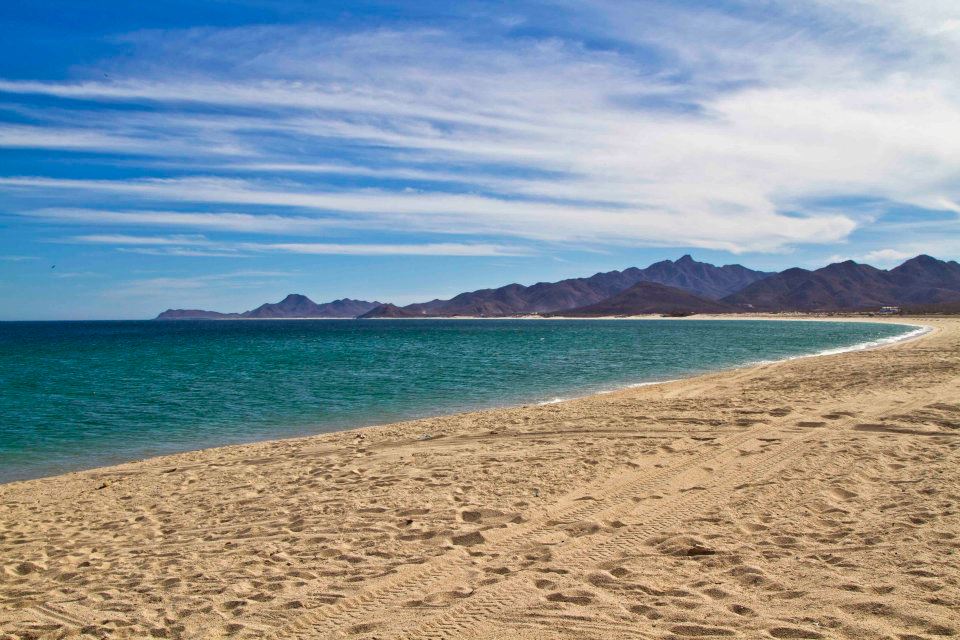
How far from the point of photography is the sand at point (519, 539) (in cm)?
468

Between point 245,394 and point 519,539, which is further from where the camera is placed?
point 245,394

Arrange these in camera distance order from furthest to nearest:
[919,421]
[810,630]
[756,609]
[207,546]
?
[919,421], [207,546], [756,609], [810,630]

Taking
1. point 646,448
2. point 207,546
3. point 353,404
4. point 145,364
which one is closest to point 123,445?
point 353,404

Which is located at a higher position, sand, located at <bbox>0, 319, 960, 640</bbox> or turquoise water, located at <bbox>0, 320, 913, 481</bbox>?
sand, located at <bbox>0, 319, 960, 640</bbox>

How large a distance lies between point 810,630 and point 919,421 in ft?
30.8

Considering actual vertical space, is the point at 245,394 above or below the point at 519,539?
below

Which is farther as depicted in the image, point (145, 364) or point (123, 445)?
point (145, 364)

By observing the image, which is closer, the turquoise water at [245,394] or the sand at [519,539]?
the sand at [519,539]

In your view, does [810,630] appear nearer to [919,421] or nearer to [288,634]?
[288,634]

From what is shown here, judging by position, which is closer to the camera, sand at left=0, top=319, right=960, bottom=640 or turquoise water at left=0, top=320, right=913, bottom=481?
sand at left=0, top=319, right=960, bottom=640

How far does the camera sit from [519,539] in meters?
6.35

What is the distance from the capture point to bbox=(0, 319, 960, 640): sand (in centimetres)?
468

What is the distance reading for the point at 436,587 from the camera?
5262 mm

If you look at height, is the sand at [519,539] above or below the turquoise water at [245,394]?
above
